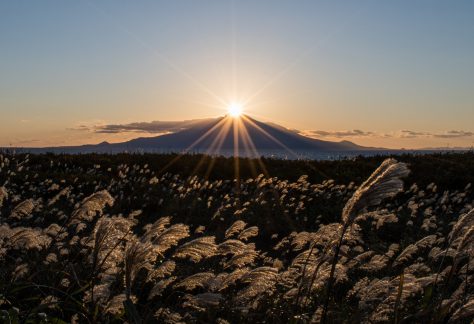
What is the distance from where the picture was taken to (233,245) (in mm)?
3971

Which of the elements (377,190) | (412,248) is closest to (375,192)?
(377,190)

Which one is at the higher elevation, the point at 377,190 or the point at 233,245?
the point at 377,190

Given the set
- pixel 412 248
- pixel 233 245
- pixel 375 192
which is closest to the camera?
pixel 375 192

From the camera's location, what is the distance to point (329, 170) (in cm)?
2294

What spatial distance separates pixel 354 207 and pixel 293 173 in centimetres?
1968

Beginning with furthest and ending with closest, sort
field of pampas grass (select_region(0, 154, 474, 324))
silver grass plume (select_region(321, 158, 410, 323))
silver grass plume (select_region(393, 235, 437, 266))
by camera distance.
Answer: silver grass plume (select_region(393, 235, 437, 266))
field of pampas grass (select_region(0, 154, 474, 324))
silver grass plume (select_region(321, 158, 410, 323))

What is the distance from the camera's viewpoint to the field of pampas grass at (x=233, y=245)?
315cm

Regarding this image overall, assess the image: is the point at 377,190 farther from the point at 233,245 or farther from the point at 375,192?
the point at 233,245

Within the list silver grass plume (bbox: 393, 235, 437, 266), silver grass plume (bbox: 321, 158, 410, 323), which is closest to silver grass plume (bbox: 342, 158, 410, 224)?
silver grass plume (bbox: 321, 158, 410, 323)

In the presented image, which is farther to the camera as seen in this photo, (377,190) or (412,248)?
(412,248)

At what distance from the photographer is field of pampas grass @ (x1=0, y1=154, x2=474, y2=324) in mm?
3154

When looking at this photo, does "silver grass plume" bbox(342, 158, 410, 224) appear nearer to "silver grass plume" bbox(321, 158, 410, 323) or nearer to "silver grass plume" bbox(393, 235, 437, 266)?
"silver grass plume" bbox(321, 158, 410, 323)

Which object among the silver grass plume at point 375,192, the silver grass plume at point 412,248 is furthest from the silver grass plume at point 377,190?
the silver grass plume at point 412,248

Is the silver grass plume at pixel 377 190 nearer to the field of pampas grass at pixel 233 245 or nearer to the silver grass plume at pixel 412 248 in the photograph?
the field of pampas grass at pixel 233 245
